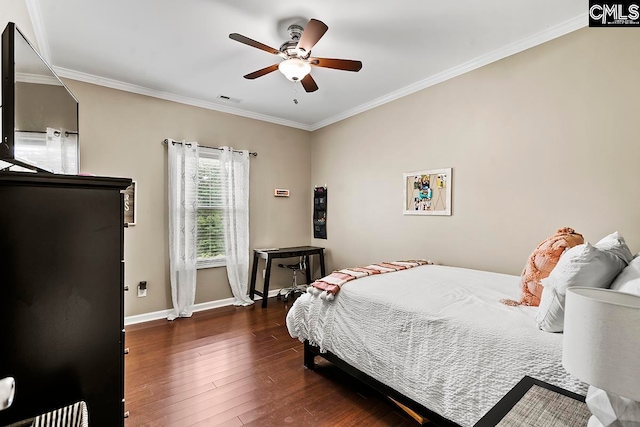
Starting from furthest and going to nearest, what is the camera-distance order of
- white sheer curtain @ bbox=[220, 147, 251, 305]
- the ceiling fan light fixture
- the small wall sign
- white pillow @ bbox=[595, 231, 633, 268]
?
the small wall sign < white sheer curtain @ bbox=[220, 147, 251, 305] < the ceiling fan light fixture < white pillow @ bbox=[595, 231, 633, 268]

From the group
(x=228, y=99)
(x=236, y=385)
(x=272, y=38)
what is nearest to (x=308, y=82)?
(x=272, y=38)

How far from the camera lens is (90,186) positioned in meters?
1.16

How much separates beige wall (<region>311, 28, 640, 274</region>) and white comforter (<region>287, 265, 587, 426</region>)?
0.65 m

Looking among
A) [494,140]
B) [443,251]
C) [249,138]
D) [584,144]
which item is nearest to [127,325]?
[249,138]

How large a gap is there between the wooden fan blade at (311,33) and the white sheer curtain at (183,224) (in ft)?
7.46

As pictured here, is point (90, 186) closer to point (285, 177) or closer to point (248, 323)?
point (248, 323)

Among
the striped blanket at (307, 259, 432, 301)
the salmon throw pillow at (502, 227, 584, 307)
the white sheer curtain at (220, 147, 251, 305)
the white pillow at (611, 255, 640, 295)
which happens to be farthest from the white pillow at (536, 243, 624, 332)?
the white sheer curtain at (220, 147, 251, 305)

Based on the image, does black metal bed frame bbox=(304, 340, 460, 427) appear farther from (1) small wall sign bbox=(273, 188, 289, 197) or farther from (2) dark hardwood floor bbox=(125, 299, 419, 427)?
(1) small wall sign bbox=(273, 188, 289, 197)

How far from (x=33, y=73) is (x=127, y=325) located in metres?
3.01

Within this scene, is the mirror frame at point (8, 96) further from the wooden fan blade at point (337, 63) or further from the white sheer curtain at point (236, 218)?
the white sheer curtain at point (236, 218)

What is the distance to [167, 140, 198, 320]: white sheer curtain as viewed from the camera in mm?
3738

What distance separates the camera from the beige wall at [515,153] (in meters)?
2.20

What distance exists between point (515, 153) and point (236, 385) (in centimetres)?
308

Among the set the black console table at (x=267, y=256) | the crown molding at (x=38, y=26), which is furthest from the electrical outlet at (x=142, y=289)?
the crown molding at (x=38, y=26)
